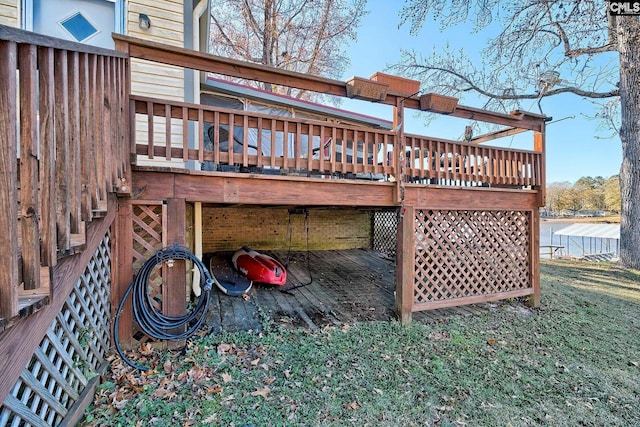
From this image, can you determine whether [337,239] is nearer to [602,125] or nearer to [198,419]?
[198,419]

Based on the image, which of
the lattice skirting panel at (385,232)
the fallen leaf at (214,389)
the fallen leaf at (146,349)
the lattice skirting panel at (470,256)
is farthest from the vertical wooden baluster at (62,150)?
the lattice skirting panel at (385,232)

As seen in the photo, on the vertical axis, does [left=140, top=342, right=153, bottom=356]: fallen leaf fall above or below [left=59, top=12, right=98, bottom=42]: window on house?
below

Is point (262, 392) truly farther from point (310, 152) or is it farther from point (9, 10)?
point (9, 10)

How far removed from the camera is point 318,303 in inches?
183

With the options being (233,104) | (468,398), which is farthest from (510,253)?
(233,104)

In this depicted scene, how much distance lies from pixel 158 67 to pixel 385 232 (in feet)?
22.2

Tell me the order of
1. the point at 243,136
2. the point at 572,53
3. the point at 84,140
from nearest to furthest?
the point at 84,140, the point at 243,136, the point at 572,53

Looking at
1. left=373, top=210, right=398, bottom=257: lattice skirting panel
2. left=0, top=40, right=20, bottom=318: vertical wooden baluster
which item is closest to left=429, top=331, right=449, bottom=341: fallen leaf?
left=0, top=40, right=20, bottom=318: vertical wooden baluster

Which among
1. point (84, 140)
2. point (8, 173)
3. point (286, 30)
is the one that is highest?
point (286, 30)

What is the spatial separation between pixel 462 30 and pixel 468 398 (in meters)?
10.4

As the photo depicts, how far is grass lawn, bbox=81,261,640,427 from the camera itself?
2404mm

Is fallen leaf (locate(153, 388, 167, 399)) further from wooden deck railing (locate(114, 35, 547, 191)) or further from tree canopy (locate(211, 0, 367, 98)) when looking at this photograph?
tree canopy (locate(211, 0, 367, 98))

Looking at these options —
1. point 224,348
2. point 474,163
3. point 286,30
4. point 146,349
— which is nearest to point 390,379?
point 224,348

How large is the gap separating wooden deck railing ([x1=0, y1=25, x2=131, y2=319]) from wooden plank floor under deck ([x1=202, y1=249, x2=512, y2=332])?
7.55 feet
